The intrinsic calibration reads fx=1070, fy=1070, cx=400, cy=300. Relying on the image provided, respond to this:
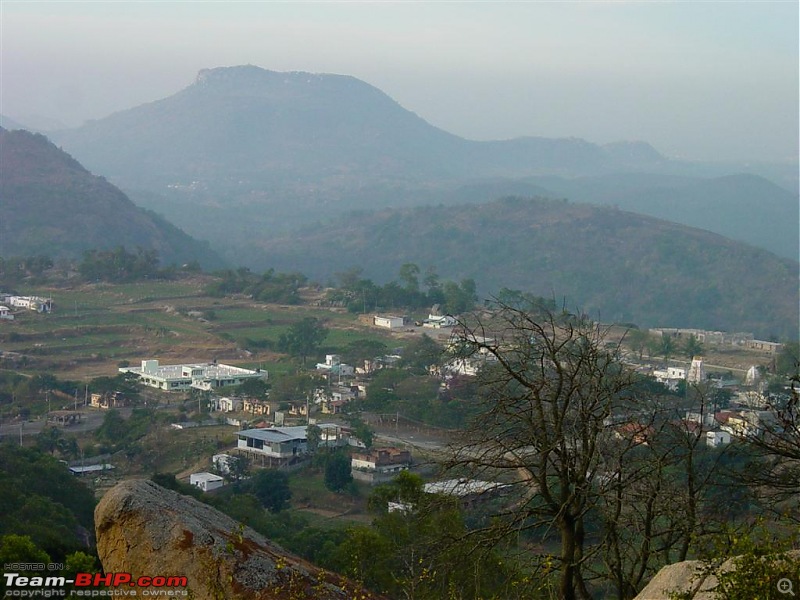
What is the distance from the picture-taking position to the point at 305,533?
471 inches

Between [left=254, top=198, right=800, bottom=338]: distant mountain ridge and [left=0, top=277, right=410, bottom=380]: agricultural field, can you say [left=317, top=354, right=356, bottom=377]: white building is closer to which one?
[left=0, top=277, right=410, bottom=380]: agricultural field

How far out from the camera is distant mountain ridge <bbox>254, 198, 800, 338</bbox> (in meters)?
64.8

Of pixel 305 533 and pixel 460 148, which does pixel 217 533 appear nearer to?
pixel 305 533

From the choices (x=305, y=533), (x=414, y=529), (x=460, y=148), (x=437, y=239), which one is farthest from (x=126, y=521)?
(x=460, y=148)

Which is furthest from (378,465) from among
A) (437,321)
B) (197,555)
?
(437,321)

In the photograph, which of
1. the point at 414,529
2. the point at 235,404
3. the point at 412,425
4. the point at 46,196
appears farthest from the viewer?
the point at 46,196

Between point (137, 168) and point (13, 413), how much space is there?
12693 centimetres

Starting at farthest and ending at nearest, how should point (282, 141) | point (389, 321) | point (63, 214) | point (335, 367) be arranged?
point (282, 141), point (63, 214), point (389, 321), point (335, 367)

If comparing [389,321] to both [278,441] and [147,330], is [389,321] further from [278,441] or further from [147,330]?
[278,441]

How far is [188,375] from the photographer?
27266mm

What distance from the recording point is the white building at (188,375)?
26.7 metres

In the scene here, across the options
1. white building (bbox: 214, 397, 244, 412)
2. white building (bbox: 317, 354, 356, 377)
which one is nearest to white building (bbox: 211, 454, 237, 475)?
white building (bbox: 214, 397, 244, 412)

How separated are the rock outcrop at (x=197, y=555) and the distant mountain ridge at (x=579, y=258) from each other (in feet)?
183

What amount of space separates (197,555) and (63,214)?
6235 cm
